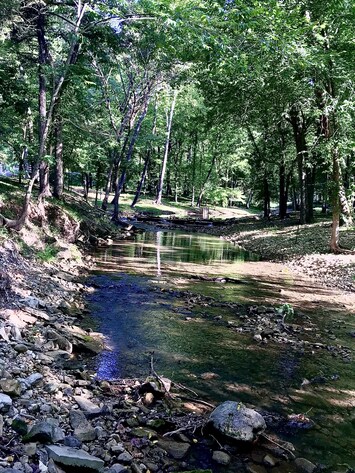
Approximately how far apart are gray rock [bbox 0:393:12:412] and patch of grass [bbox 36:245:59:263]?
8.20m

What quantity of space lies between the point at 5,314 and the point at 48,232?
28.1 feet

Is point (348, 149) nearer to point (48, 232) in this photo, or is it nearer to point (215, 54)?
point (215, 54)

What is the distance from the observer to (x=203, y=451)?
184 inches

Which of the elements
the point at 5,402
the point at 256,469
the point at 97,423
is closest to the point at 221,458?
the point at 256,469

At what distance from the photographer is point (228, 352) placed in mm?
7793

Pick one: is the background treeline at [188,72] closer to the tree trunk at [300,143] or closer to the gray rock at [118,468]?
the tree trunk at [300,143]

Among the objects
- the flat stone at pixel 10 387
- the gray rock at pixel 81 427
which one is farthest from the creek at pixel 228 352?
the flat stone at pixel 10 387

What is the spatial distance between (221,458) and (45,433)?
1.92 meters

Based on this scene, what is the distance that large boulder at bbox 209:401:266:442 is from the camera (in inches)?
191

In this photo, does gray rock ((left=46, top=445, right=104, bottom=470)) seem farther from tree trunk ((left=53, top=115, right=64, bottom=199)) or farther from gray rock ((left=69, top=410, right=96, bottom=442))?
tree trunk ((left=53, top=115, right=64, bottom=199))

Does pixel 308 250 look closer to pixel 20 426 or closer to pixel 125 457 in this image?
pixel 125 457

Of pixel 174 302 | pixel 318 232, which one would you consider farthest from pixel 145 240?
pixel 174 302

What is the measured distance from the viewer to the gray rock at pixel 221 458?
4488 millimetres

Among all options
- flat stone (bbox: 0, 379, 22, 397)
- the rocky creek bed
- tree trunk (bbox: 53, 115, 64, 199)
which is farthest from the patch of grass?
flat stone (bbox: 0, 379, 22, 397)
